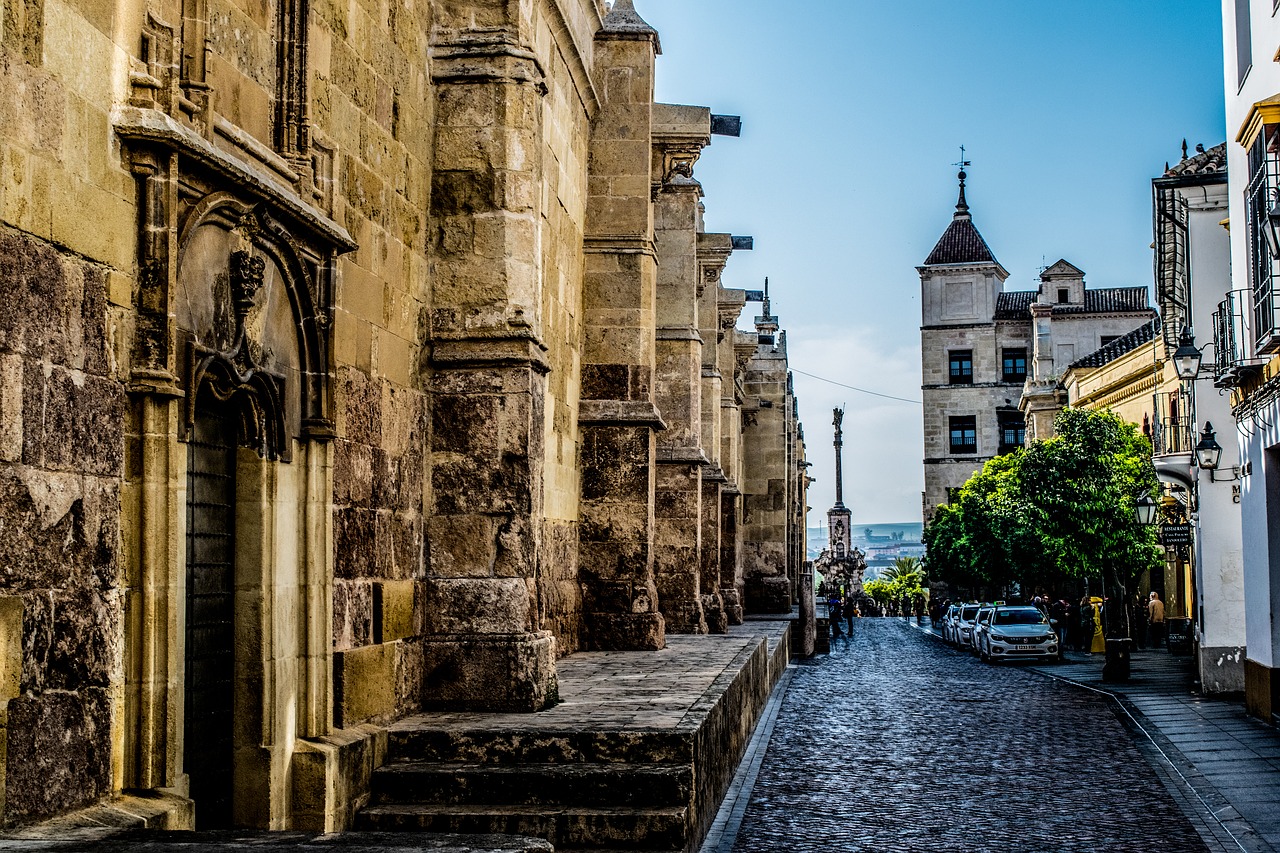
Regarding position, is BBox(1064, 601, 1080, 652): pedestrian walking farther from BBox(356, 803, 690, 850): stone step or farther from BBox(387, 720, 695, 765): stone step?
BBox(356, 803, 690, 850): stone step

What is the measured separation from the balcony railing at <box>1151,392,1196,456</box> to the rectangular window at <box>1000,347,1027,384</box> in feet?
124

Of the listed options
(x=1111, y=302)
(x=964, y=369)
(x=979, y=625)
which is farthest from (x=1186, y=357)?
(x=964, y=369)

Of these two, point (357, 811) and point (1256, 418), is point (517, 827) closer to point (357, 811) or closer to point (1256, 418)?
point (357, 811)

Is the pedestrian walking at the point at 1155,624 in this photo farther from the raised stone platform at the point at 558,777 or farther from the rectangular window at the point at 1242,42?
the raised stone platform at the point at 558,777

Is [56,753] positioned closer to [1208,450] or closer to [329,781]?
[329,781]

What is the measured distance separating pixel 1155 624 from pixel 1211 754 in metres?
22.5

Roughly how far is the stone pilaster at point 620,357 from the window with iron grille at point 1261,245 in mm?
6421

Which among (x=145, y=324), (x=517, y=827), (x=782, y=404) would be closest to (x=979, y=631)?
(x=782, y=404)

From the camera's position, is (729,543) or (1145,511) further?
(729,543)

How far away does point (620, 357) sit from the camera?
17719mm

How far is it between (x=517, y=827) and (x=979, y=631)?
27686mm

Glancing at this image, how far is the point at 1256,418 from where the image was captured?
57.3 ft

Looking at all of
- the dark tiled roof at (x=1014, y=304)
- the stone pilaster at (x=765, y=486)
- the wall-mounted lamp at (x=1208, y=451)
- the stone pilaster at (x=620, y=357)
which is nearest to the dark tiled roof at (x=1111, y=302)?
the dark tiled roof at (x=1014, y=304)

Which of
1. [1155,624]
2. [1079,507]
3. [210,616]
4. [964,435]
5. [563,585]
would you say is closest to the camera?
[210,616]
